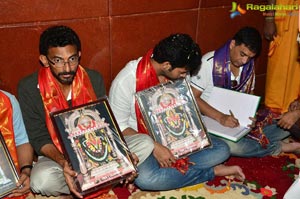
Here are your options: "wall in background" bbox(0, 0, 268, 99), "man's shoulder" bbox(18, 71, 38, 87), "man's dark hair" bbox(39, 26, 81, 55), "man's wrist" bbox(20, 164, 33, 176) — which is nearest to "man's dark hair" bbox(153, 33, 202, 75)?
"wall in background" bbox(0, 0, 268, 99)

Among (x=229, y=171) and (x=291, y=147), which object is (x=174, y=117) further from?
(x=291, y=147)

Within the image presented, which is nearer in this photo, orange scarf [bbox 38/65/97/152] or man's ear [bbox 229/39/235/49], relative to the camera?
orange scarf [bbox 38/65/97/152]

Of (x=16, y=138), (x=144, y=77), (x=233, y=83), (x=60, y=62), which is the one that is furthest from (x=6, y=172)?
(x=233, y=83)

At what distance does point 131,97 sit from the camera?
2521 mm

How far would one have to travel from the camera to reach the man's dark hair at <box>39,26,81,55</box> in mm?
2125

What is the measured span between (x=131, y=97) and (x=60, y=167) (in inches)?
26.0

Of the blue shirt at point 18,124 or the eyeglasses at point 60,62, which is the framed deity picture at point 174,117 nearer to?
the eyeglasses at point 60,62

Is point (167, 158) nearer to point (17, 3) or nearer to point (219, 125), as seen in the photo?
point (219, 125)

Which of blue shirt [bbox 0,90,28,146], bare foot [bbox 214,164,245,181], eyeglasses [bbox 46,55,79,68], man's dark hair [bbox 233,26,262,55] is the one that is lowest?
bare foot [bbox 214,164,245,181]

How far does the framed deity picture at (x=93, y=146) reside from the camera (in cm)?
208

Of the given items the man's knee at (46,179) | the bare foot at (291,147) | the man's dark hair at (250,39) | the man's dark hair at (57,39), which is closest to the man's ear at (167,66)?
the man's dark hair at (57,39)

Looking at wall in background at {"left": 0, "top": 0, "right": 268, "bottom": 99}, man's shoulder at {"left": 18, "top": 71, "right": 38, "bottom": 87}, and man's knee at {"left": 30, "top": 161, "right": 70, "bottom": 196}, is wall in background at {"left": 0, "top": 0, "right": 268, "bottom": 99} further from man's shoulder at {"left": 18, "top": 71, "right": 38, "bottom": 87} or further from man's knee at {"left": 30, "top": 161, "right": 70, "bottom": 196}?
man's knee at {"left": 30, "top": 161, "right": 70, "bottom": 196}

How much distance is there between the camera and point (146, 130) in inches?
99.8

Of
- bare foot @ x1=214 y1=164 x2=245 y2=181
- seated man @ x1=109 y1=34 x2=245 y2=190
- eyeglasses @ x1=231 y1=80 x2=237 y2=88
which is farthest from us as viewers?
eyeglasses @ x1=231 y1=80 x2=237 y2=88
